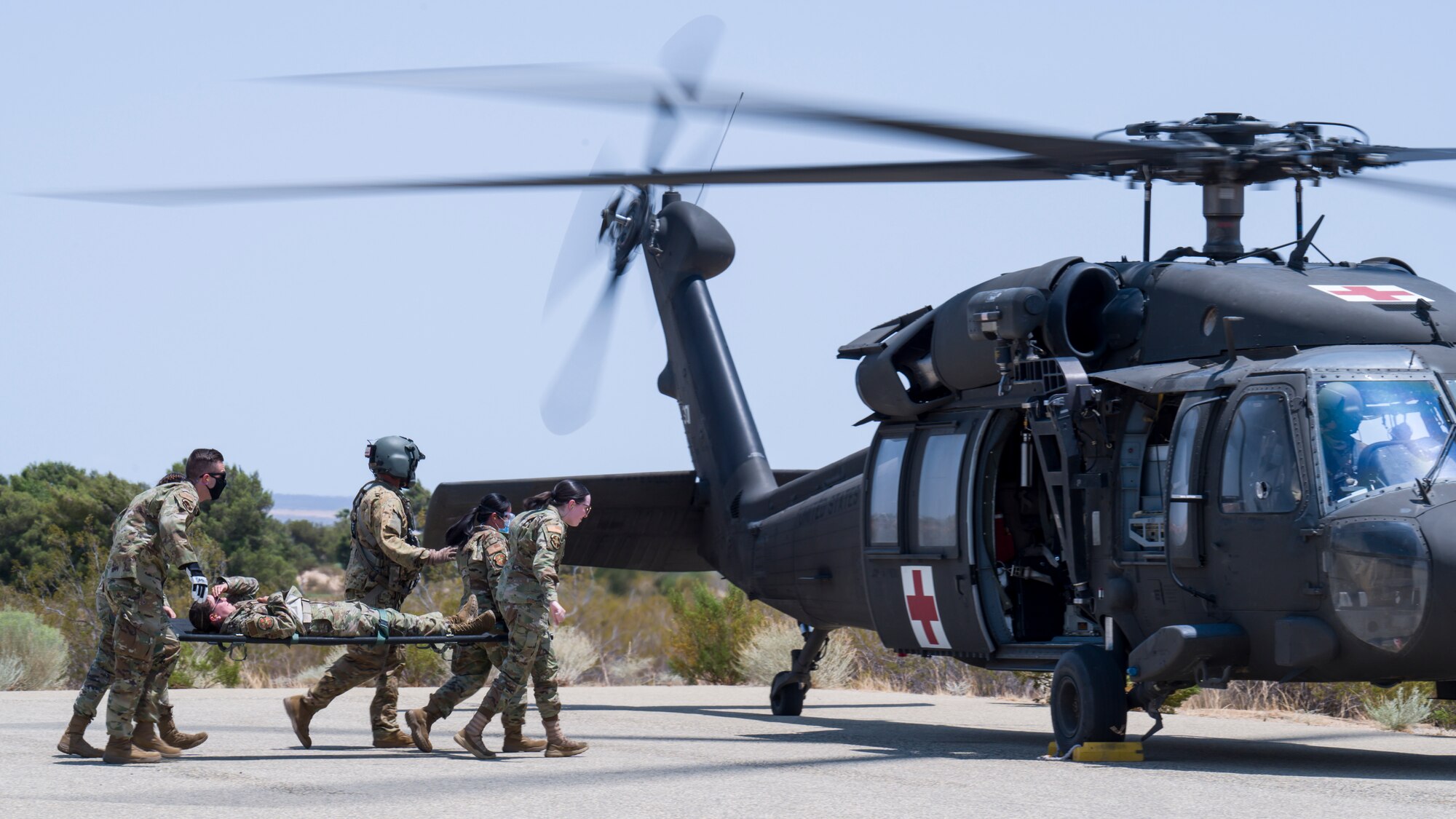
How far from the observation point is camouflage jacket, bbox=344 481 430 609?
10.5 metres

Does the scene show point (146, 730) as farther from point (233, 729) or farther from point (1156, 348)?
point (1156, 348)

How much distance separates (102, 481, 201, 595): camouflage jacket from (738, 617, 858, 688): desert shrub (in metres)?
10.9

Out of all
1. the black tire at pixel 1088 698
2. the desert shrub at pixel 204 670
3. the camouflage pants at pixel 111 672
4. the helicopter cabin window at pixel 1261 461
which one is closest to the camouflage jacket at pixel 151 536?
the camouflage pants at pixel 111 672

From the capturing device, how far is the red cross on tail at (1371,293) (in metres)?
9.99

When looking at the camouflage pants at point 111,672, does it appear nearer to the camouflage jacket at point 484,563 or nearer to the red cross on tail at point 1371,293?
the camouflage jacket at point 484,563

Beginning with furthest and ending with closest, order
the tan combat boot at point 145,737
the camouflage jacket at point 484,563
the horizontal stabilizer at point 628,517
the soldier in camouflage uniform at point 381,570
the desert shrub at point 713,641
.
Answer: the desert shrub at point 713,641 < the horizontal stabilizer at point 628,517 < the camouflage jacket at point 484,563 < the soldier in camouflage uniform at point 381,570 < the tan combat boot at point 145,737

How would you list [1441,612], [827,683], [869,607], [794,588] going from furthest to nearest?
1. [827,683]
2. [794,588]
3. [869,607]
4. [1441,612]

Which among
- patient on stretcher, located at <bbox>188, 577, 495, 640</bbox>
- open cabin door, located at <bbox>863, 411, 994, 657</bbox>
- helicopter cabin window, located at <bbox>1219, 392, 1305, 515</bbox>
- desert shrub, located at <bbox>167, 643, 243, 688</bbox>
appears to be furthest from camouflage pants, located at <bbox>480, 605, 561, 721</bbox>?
desert shrub, located at <bbox>167, 643, 243, 688</bbox>

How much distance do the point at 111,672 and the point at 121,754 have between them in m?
0.62

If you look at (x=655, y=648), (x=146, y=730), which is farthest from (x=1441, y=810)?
(x=655, y=648)

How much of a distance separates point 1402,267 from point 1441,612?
10.6ft

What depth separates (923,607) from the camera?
39.2 feet

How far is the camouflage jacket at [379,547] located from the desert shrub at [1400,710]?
805 centimetres

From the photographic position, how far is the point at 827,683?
63.7 ft
